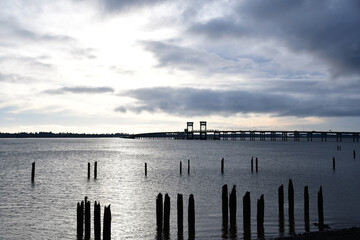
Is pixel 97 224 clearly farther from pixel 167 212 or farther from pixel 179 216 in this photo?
pixel 179 216

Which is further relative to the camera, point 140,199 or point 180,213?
point 140,199

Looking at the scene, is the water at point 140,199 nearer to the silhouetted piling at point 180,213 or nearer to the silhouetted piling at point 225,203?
the silhouetted piling at point 180,213

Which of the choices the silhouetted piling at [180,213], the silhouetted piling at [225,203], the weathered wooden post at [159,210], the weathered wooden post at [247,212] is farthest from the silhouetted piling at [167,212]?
the weathered wooden post at [247,212]

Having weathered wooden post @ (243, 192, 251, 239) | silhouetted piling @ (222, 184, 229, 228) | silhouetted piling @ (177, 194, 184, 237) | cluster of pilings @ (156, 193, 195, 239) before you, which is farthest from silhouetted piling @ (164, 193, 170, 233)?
weathered wooden post @ (243, 192, 251, 239)

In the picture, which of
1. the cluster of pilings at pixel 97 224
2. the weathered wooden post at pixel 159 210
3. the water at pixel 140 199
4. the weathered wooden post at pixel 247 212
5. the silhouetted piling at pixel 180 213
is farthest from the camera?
the water at pixel 140 199

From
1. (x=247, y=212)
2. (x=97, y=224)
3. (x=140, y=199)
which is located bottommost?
(x=140, y=199)

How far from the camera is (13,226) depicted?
20.7m

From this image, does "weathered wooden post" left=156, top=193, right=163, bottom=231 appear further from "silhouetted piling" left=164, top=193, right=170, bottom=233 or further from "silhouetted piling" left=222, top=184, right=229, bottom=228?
"silhouetted piling" left=222, top=184, right=229, bottom=228

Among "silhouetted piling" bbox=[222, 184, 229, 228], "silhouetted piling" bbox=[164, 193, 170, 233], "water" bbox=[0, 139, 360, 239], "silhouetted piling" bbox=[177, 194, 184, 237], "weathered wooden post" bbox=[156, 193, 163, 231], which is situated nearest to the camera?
"silhouetted piling" bbox=[177, 194, 184, 237]

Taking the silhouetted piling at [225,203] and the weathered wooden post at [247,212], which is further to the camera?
the silhouetted piling at [225,203]

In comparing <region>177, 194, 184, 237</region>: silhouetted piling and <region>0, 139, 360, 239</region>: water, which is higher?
<region>177, 194, 184, 237</region>: silhouetted piling

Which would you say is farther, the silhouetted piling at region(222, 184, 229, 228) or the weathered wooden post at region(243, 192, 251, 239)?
the silhouetted piling at region(222, 184, 229, 228)

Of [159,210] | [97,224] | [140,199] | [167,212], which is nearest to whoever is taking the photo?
[97,224]

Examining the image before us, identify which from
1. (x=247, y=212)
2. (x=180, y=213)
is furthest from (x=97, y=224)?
(x=247, y=212)
